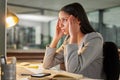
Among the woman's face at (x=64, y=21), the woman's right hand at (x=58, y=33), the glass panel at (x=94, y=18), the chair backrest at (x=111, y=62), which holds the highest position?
the glass panel at (x=94, y=18)

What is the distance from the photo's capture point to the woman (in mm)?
1624

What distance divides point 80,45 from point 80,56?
0.15 m

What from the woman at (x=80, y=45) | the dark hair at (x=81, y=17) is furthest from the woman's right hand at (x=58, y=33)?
the dark hair at (x=81, y=17)

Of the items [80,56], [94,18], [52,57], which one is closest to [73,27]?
[80,56]

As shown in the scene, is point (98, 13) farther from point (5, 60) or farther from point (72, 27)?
point (5, 60)

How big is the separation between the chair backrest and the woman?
1.5 inches

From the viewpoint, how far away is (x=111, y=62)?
169 centimetres

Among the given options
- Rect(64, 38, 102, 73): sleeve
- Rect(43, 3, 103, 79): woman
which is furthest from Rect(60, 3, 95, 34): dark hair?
Rect(64, 38, 102, 73): sleeve

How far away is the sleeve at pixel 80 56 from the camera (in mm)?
1612

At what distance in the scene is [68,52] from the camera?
1631 mm

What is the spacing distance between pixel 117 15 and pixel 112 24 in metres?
0.30

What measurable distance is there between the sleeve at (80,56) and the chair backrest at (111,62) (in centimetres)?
9

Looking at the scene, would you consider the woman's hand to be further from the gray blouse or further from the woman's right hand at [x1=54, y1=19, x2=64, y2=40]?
the woman's right hand at [x1=54, y1=19, x2=64, y2=40]

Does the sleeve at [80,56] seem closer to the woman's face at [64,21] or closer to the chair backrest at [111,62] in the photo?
the chair backrest at [111,62]
